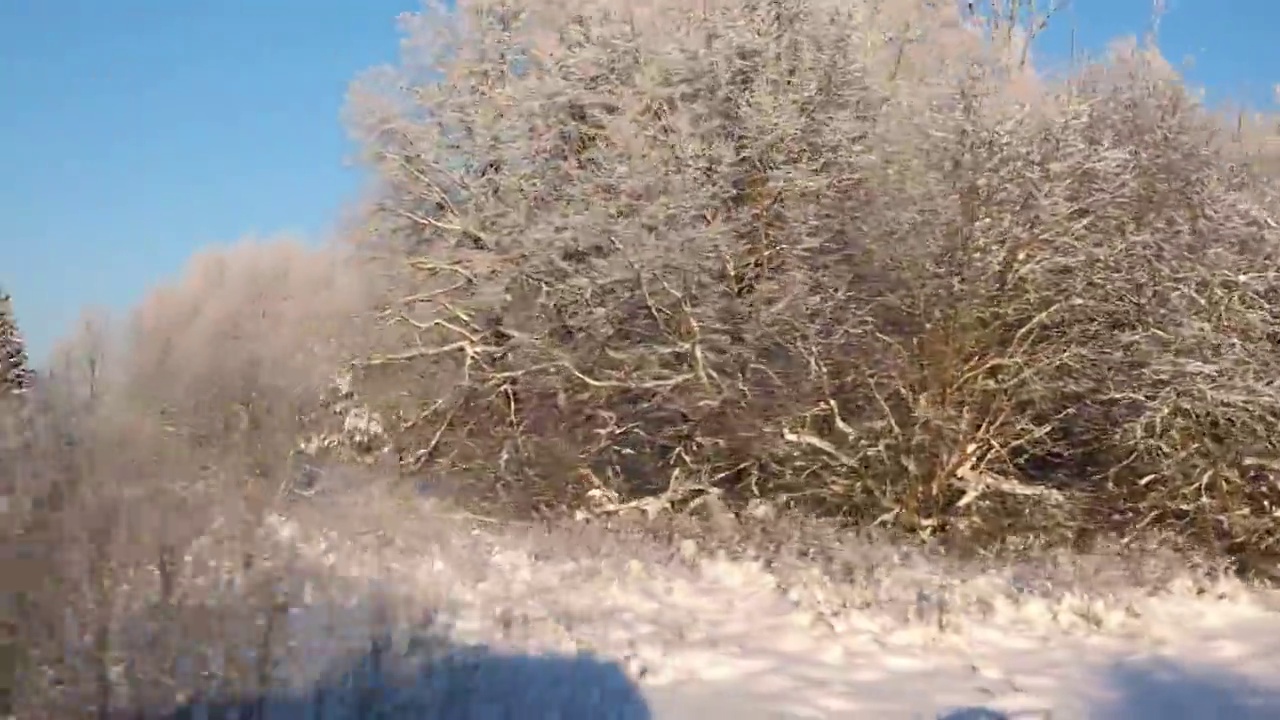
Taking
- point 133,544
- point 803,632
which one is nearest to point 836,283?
point 803,632

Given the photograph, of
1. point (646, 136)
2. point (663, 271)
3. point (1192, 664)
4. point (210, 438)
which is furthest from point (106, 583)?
point (646, 136)

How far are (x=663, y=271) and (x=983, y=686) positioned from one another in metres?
6.14

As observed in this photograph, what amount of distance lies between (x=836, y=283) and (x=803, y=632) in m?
4.33

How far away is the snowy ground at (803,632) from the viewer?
599 cm

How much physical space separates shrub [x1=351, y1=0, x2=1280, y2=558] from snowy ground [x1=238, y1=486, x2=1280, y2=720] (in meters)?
1.48

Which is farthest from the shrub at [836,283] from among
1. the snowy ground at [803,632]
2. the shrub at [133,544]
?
the shrub at [133,544]

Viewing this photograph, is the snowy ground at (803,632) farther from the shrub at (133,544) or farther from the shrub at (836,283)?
the shrub at (836,283)

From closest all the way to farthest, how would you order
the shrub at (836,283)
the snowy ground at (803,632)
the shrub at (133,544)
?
the shrub at (133,544) < the snowy ground at (803,632) < the shrub at (836,283)

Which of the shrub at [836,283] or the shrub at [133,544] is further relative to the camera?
the shrub at [836,283]

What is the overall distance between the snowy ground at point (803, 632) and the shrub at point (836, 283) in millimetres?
1479

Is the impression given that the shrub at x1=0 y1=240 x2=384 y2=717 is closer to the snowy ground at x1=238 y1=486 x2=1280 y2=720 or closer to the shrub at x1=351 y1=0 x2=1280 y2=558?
the snowy ground at x1=238 y1=486 x2=1280 y2=720

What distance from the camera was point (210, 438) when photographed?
7.05 meters

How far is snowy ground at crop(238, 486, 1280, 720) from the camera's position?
5992mm

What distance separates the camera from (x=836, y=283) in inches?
435
